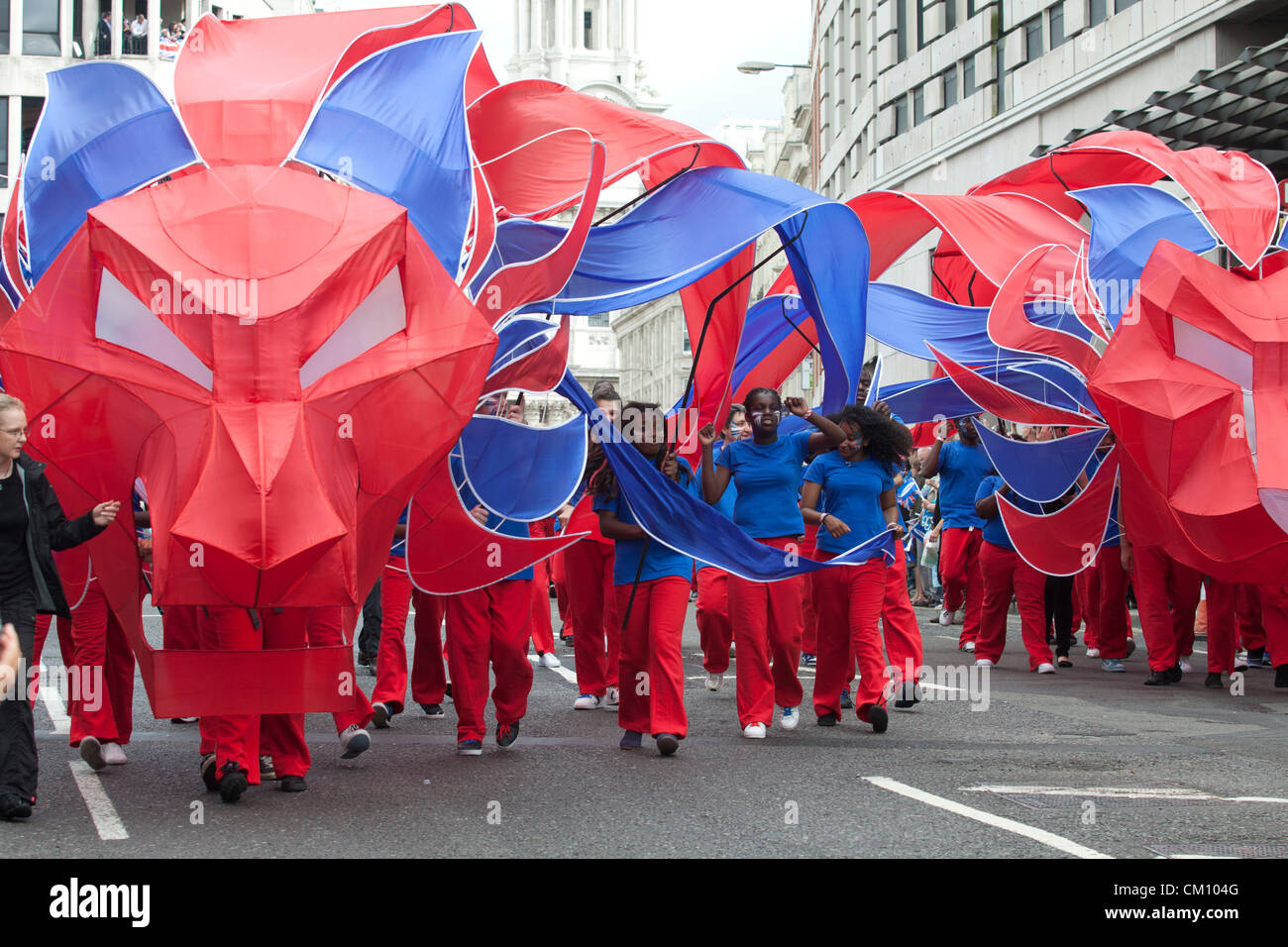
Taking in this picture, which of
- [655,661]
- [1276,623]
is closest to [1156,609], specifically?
[1276,623]

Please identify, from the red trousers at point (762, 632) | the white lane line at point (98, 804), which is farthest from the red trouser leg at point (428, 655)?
the white lane line at point (98, 804)

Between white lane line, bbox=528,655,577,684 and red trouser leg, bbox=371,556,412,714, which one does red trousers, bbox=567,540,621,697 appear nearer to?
red trouser leg, bbox=371,556,412,714

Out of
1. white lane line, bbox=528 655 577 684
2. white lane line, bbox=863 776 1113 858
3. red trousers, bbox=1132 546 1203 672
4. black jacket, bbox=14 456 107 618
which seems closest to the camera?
white lane line, bbox=863 776 1113 858

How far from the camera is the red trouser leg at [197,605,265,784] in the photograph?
21.4 ft

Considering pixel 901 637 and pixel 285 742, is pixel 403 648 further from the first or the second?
pixel 901 637

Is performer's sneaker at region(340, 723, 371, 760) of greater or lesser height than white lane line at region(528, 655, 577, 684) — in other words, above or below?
above

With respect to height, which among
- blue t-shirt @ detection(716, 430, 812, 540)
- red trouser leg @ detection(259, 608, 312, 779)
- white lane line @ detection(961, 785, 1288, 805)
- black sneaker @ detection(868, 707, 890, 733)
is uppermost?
blue t-shirt @ detection(716, 430, 812, 540)

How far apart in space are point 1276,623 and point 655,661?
5.17m

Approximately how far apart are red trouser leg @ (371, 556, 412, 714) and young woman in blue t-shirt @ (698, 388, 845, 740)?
1999mm

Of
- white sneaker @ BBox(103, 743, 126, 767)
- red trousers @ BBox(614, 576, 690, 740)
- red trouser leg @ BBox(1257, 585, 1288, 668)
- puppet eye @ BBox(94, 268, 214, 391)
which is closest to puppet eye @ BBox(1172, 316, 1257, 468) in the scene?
red trouser leg @ BBox(1257, 585, 1288, 668)

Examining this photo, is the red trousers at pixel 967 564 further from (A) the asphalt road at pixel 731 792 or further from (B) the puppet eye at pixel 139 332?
(B) the puppet eye at pixel 139 332

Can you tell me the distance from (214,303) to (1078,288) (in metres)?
6.94

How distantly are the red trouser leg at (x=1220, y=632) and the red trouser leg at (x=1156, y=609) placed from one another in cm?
27

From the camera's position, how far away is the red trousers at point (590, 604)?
34.2 ft
